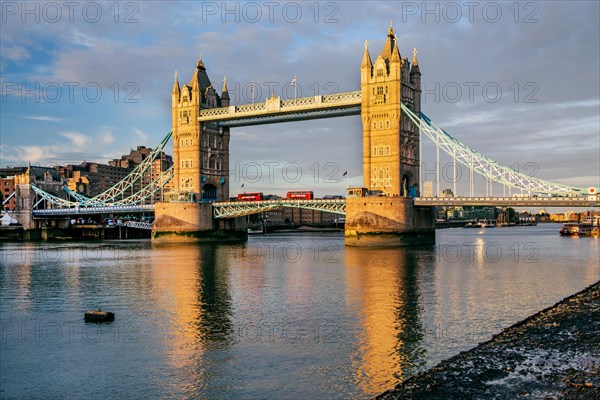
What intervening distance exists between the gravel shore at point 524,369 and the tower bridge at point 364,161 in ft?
160

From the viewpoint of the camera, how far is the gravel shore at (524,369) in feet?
47.8

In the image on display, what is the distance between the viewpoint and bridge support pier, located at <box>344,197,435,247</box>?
71312 mm

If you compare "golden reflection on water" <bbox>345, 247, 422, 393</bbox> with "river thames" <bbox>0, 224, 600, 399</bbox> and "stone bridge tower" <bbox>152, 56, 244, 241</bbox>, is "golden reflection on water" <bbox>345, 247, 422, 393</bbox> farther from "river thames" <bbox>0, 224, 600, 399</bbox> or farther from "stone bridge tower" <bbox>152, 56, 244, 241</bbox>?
"stone bridge tower" <bbox>152, 56, 244, 241</bbox>

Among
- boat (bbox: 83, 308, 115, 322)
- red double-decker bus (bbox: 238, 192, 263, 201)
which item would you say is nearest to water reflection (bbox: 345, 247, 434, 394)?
boat (bbox: 83, 308, 115, 322)

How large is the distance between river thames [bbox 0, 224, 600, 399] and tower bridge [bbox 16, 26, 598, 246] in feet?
71.8

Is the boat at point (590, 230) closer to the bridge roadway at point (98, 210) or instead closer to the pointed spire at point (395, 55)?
the pointed spire at point (395, 55)

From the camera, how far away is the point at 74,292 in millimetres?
36000

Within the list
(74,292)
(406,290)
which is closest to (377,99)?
(406,290)

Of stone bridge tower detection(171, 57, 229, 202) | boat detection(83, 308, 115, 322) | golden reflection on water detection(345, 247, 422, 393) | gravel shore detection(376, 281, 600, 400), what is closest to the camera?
gravel shore detection(376, 281, 600, 400)

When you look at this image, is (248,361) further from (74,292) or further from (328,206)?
(328,206)

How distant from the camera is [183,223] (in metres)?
89.4

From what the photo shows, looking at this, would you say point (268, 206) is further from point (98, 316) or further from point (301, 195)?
point (98, 316)

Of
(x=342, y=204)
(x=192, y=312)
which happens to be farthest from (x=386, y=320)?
(x=342, y=204)

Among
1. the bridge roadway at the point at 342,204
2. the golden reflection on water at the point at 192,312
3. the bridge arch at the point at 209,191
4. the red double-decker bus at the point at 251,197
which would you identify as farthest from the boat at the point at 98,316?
the bridge arch at the point at 209,191
